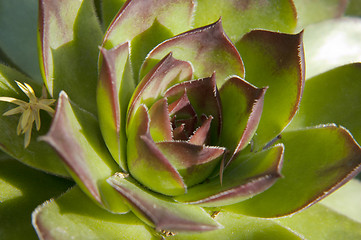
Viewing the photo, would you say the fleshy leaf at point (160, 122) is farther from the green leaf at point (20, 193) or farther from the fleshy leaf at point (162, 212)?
the green leaf at point (20, 193)

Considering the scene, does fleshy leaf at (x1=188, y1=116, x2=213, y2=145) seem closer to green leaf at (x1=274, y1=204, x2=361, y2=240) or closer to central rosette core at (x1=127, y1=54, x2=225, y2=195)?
central rosette core at (x1=127, y1=54, x2=225, y2=195)

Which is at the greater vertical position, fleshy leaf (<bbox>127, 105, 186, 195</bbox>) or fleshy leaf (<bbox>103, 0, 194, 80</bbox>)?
fleshy leaf (<bbox>103, 0, 194, 80</bbox>)

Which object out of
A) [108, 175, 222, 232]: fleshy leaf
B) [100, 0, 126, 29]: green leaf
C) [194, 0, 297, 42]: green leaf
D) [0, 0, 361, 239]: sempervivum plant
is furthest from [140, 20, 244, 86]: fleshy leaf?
[108, 175, 222, 232]: fleshy leaf

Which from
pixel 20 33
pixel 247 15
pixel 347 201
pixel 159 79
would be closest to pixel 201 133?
pixel 159 79

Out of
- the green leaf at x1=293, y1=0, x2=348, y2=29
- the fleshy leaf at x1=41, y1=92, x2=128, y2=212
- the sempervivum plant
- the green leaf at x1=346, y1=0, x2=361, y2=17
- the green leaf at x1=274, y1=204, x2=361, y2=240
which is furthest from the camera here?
the green leaf at x1=346, y1=0, x2=361, y2=17

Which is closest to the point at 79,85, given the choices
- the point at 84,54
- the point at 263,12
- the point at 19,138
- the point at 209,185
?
the point at 84,54

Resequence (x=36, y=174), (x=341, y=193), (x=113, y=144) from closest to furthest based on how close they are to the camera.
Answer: (x=113, y=144)
(x=36, y=174)
(x=341, y=193)

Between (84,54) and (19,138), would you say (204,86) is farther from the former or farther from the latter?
(19,138)

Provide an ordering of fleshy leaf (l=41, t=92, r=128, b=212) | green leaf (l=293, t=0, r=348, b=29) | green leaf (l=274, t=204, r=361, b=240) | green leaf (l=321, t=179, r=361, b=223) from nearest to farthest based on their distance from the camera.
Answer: fleshy leaf (l=41, t=92, r=128, b=212), green leaf (l=274, t=204, r=361, b=240), green leaf (l=321, t=179, r=361, b=223), green leaf (l=293, t=0, r=348, b=29)
